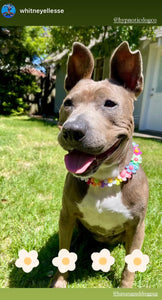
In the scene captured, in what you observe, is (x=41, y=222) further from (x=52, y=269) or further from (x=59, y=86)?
(x=59, y=86)

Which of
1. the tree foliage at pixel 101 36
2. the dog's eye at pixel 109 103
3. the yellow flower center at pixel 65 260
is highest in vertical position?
the tree foliage at pixel 101 36

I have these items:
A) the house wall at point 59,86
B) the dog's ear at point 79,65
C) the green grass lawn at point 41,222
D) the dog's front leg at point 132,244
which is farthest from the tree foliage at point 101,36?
the house wall at point 59,86

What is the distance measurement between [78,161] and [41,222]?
1.31m

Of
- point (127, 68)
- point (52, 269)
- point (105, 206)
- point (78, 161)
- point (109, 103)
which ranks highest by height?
point (127, 68)

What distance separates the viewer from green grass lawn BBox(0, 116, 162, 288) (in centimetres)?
186

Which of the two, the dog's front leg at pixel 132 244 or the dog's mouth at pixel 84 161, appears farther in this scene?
the dog's front leg at pixel 132 244

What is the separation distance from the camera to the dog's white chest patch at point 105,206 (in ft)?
5.41

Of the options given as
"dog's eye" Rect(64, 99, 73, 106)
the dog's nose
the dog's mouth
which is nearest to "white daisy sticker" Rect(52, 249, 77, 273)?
the dog's mouth

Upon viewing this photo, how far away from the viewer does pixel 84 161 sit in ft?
4.58

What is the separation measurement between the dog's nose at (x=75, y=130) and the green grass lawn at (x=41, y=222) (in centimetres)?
117

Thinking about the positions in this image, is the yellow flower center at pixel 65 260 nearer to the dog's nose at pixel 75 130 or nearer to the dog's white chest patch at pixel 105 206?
the dog's white chest patch at pixel 105 206

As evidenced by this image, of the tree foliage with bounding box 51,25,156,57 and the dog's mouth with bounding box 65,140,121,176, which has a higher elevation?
the tree foliage with bounding box 51,25,156,57

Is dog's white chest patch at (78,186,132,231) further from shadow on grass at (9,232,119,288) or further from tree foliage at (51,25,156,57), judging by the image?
tree foliage at (51,25,156,57)

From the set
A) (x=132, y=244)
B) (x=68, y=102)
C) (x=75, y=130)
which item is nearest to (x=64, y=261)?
(x=132, y=244)
